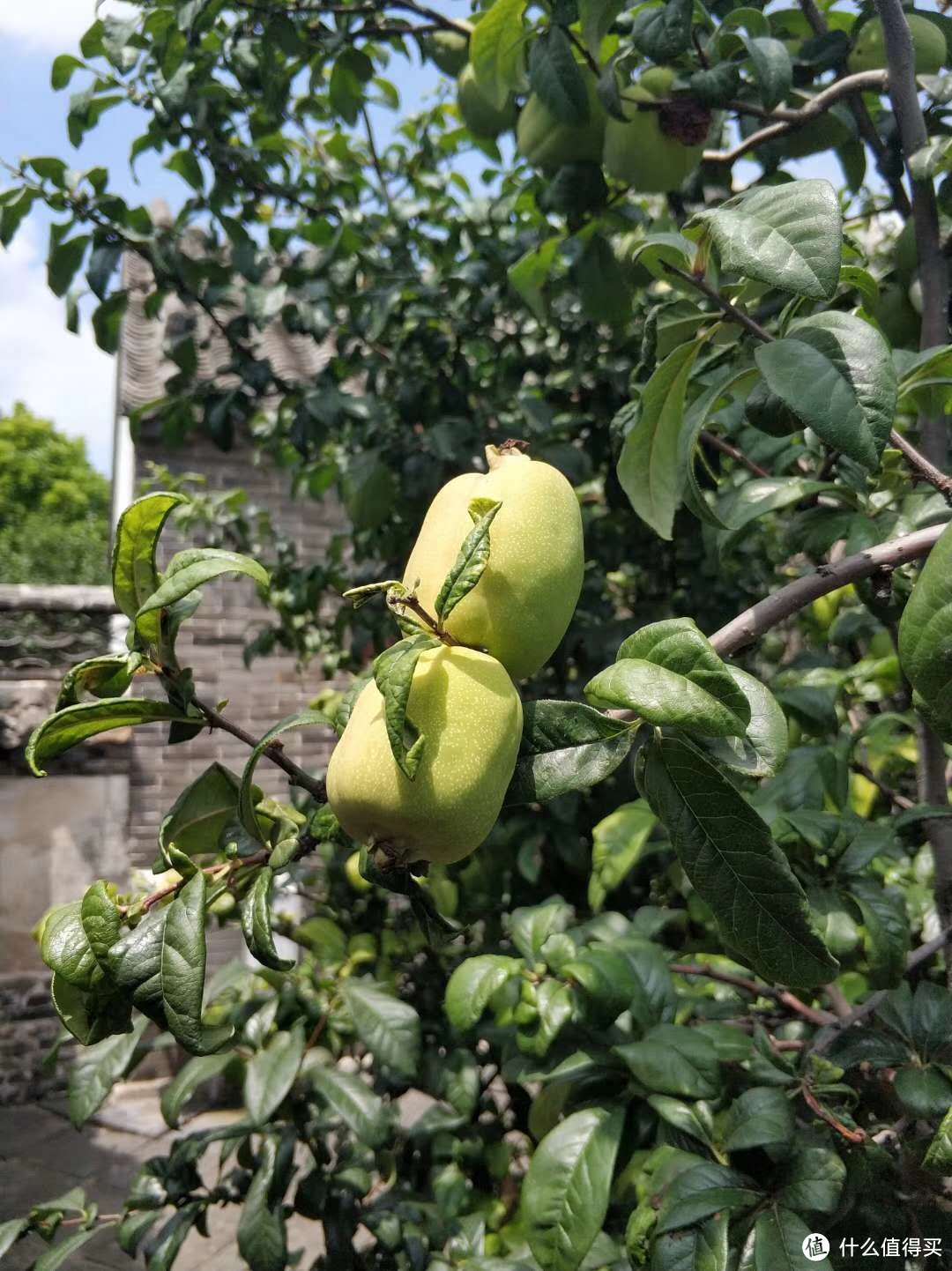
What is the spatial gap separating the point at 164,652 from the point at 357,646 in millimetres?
1550

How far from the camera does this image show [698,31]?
99 cm

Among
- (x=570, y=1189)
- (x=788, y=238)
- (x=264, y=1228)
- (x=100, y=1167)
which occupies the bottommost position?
(x=100, y=1167)

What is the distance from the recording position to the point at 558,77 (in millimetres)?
998

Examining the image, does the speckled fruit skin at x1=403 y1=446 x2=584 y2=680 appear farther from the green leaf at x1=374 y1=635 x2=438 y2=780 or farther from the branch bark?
the branch bark

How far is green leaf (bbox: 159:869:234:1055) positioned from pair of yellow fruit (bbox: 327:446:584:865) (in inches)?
3.5

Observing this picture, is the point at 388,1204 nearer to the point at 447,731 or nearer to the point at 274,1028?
the point at 274,1028

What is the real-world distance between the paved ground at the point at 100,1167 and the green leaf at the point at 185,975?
2.32m

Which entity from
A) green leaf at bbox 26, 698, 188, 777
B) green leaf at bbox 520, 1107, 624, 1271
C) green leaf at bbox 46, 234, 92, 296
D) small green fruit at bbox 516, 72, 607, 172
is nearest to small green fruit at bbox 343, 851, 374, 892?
green leaf at bbox 520, 1107, 624, 1271

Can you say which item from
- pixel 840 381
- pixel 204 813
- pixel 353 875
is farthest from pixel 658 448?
pixel 353 875

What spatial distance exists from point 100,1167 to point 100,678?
3758 mm

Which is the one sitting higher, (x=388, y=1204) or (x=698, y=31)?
(x=698, y=31)

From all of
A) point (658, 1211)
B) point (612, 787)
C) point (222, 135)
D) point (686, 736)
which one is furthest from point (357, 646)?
point (686, 736)

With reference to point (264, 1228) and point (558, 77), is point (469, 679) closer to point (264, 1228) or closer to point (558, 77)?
point (558, 77)

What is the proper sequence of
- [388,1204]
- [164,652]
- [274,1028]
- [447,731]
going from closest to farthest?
[447,731]
[164,652]
[388,1204]
[274,1028]
